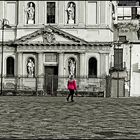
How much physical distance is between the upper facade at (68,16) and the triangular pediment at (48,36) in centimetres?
90

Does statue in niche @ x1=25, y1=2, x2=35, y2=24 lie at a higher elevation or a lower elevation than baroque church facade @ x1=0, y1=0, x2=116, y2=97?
higher

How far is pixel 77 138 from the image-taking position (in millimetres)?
13703

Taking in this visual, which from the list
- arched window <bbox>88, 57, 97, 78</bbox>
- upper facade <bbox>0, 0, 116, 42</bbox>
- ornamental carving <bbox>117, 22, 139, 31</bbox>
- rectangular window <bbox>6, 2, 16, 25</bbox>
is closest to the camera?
arched window <bbox>88, 57, 97, 78</bbox>

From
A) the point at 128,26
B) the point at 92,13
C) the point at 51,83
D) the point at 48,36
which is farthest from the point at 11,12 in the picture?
the point at 128,26

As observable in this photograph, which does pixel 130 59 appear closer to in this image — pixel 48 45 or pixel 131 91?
pixel 131 91

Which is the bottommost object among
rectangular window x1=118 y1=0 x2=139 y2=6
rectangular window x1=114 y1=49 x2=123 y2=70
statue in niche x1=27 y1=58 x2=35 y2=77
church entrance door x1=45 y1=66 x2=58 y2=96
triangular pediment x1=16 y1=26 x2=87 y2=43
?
church entrance door x1=45 y1=66 x2=58 y2=96

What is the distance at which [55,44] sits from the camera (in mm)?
61250

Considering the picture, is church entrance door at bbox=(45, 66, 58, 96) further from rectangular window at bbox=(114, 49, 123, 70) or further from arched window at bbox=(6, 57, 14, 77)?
rectangular window at bbox=(114, 49, 123, 70)

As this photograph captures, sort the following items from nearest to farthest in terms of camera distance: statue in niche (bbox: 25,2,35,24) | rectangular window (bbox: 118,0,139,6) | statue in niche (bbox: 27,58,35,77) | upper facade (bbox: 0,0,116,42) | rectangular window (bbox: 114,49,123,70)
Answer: upper facade (bbox: 0,0,116,42) < statue in niche (bbox: 27,58,35,77) < statue in niche (bbox: 25,2,35,24) < rectangular window (bbox: 114,49,123,70) < rectangular window (bbox: 118,0,139,6)

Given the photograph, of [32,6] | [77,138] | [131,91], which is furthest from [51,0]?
[77,138]

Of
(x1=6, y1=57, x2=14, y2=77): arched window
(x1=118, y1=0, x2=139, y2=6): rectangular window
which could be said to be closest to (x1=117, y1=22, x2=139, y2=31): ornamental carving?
(x1=118, y1=0, x2=139, y2=6): rectangular window

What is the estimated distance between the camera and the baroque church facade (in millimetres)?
61062

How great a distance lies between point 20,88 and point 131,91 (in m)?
14.7

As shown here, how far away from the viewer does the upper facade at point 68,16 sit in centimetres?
6162
